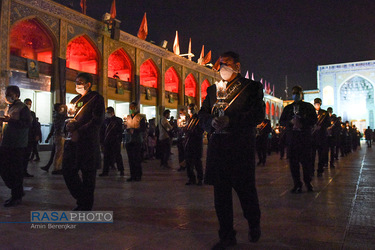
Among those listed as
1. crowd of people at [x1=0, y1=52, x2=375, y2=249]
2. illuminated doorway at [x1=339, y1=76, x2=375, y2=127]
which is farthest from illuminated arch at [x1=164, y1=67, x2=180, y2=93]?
illuminated doorway at [x1=339, y1=76, x2=375, y2=127]

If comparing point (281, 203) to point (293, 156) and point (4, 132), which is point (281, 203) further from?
point (4, 132)

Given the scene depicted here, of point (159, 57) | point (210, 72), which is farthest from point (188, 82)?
point (159, 57)

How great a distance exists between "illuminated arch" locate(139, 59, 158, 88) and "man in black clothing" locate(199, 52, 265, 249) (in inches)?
862

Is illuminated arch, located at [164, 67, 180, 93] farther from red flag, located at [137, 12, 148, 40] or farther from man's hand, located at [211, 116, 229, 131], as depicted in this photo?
man's hand, located at [211, 116, 229, 131]

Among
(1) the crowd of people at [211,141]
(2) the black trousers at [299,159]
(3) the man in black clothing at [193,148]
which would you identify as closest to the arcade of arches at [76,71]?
(1) the crowd of people at [211,141]

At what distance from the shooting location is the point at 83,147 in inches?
133

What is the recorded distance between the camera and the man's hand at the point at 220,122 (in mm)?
2262

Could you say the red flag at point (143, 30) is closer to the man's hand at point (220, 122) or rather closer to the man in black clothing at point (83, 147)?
the man in black clothing at point (83, 147)

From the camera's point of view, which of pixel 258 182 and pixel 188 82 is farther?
pixel 188 82

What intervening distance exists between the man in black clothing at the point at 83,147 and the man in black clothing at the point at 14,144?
94 cm

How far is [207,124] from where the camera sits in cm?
249

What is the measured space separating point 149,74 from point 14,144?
21.0 metres

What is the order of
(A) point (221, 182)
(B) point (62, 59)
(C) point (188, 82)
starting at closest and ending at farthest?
1. (A) point (221, 182)
2. (B) point (62, 59)
3. (C) point (188, 82)

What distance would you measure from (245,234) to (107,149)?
15.8 feet
